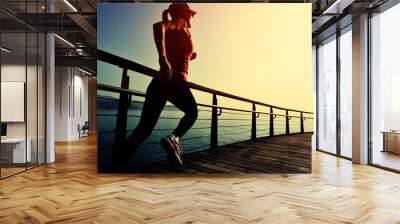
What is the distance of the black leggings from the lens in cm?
604

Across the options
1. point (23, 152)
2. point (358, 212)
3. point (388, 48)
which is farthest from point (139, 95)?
point (388, 48)

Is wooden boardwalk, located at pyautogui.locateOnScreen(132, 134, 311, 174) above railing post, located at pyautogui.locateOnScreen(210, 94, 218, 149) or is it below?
below

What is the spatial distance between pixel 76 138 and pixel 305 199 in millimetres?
12688

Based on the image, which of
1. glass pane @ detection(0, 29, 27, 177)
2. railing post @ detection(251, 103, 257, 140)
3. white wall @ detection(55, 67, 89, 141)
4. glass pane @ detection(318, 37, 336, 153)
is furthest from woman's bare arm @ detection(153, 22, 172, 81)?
white wall @ detection(55, 67, 89, 141)

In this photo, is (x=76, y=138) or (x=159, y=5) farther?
(x=76, y=138)

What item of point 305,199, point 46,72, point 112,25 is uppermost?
point 112,25

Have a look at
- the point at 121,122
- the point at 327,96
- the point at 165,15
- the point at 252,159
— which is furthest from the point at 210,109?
the point at 327,96

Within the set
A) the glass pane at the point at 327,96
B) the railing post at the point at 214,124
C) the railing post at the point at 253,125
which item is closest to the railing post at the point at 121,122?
the railing post at the point at 214,124

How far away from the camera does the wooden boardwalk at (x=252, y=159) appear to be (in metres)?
6.16

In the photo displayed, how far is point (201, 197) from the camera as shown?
15.1 feet

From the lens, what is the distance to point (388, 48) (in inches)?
272

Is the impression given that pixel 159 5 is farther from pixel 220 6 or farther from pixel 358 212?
pixel 358 212

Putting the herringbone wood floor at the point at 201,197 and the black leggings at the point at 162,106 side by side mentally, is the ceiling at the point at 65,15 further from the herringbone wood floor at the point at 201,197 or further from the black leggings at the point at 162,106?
the herringbone wood floor at the point at 201,197

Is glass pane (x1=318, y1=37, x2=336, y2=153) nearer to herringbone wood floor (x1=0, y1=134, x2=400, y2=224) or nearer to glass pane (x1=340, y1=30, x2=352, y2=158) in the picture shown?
glass pane (x1=340, y1=30, x2=352, y2=158)
